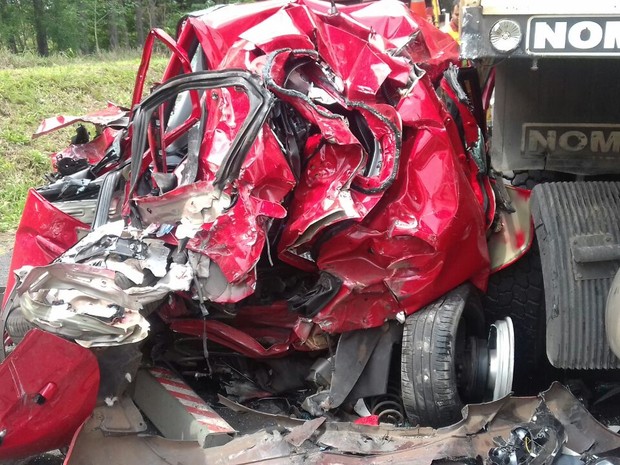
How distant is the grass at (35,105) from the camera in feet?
24.9

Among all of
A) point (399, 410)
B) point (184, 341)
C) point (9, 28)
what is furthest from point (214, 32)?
point (9, 28)

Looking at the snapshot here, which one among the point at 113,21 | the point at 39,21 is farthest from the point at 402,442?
the point at 113,21

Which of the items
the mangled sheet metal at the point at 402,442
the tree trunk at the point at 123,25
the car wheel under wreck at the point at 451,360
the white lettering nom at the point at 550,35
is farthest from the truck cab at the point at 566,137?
the tree trunk at the point at 123,25

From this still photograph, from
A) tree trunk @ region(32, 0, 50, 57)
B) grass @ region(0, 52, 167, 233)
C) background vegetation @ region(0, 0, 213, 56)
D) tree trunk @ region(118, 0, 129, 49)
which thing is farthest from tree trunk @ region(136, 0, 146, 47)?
grass @ region(0, 52, 167, 233)

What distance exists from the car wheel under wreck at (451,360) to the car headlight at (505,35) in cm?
110

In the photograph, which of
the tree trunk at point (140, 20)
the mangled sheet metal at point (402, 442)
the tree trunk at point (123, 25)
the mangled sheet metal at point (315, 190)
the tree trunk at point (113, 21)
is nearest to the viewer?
the mangled sheet metal at point (402, 442)

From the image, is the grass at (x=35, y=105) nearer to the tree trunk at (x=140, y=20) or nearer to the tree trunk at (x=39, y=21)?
the tree trunk at (x=39, y=21)

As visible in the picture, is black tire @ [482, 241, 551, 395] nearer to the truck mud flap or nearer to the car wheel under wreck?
the car wheel under wreck

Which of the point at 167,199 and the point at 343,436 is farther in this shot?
the point at 167,199

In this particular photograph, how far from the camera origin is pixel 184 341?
3246 mm

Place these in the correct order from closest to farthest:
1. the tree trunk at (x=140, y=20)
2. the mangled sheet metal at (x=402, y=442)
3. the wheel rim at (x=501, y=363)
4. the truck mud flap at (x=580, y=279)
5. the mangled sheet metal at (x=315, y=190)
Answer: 1. the mangled sheet metal at (x=402, y=442)
2. the truck mud flap at (x=580, y=279)
3. the mangled sheet metal at (x=315, y=190)
4. the wheel rim at (x=501, y=363)
5. the tree trunk at (x=140, y=20)

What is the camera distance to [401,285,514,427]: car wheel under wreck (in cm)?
262

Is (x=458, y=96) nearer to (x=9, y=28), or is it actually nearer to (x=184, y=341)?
(x=184, y=341)

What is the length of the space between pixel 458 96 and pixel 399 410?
146 centimetres
